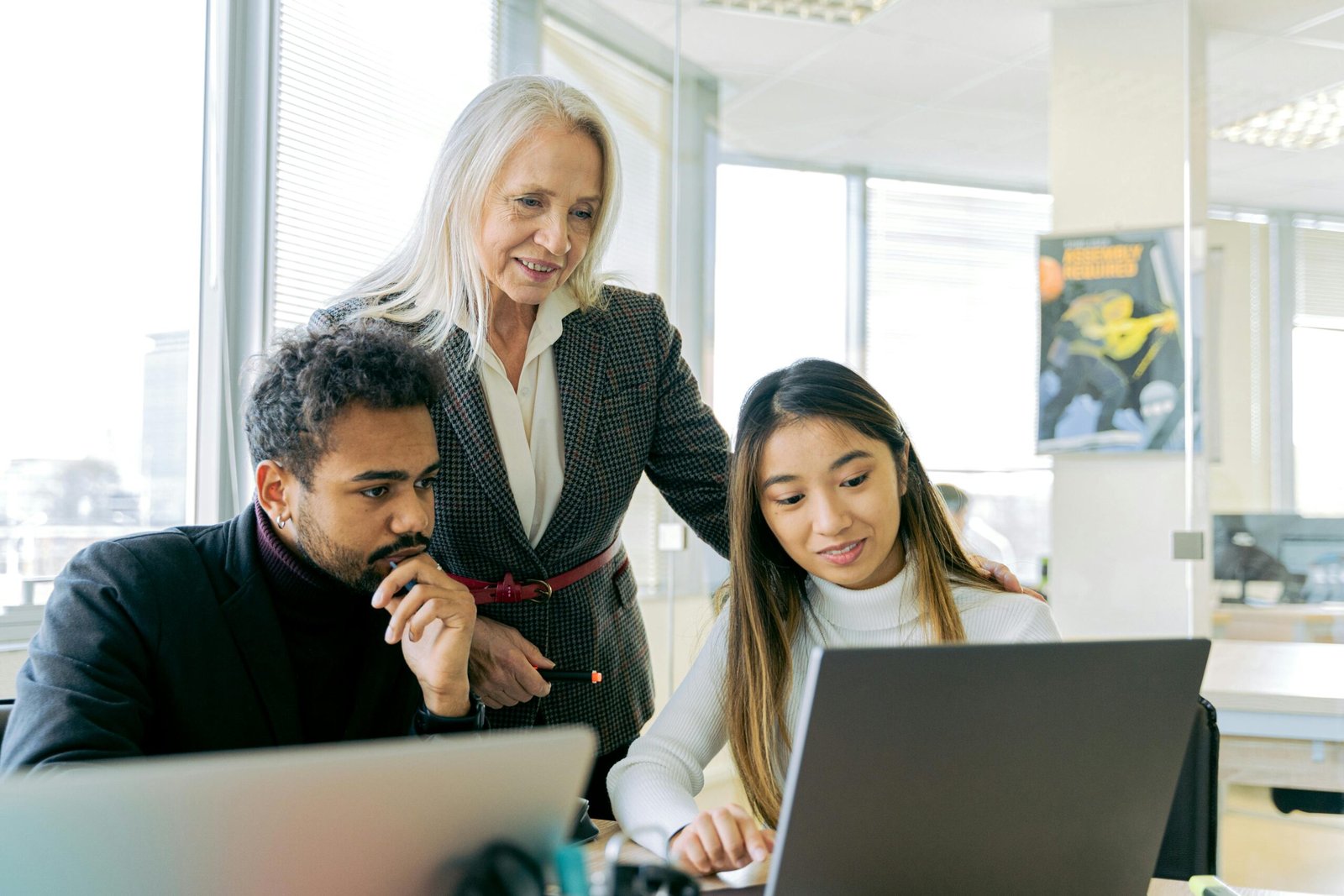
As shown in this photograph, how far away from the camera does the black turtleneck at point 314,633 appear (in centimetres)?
136

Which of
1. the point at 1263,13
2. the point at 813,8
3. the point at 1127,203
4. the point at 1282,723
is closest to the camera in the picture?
the point at 1282,723

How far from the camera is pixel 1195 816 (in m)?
1.42

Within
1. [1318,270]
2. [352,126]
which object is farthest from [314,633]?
[1318,270]

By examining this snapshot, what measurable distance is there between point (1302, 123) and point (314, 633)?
3191 millimetres

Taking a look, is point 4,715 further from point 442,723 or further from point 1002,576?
point 1002,576

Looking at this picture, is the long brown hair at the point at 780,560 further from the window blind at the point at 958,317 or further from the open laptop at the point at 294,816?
the window blind at the point at 958,317

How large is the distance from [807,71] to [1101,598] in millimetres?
1870

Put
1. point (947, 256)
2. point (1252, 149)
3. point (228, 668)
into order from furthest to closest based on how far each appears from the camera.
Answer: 1. point (947, 256)
2. point (1252, 149)
3. point (228, 668)

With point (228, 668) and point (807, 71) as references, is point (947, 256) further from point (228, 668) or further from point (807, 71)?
point (228, 668)

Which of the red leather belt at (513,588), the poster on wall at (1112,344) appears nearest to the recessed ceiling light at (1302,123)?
the poster on wall at (1112,344)

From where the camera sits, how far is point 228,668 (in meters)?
1.29

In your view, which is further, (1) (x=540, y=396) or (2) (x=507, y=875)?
(1) (x=540, y=396)

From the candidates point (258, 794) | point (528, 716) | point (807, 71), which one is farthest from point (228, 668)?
point (807, 71)

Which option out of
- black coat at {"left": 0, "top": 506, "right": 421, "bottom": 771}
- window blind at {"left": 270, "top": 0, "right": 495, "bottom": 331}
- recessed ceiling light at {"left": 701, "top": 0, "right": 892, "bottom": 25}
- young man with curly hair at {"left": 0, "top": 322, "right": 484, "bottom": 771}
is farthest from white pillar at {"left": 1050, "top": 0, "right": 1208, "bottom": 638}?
black coat at {"left": 0, "top": 506, "right": 421, "bottom": 771}
